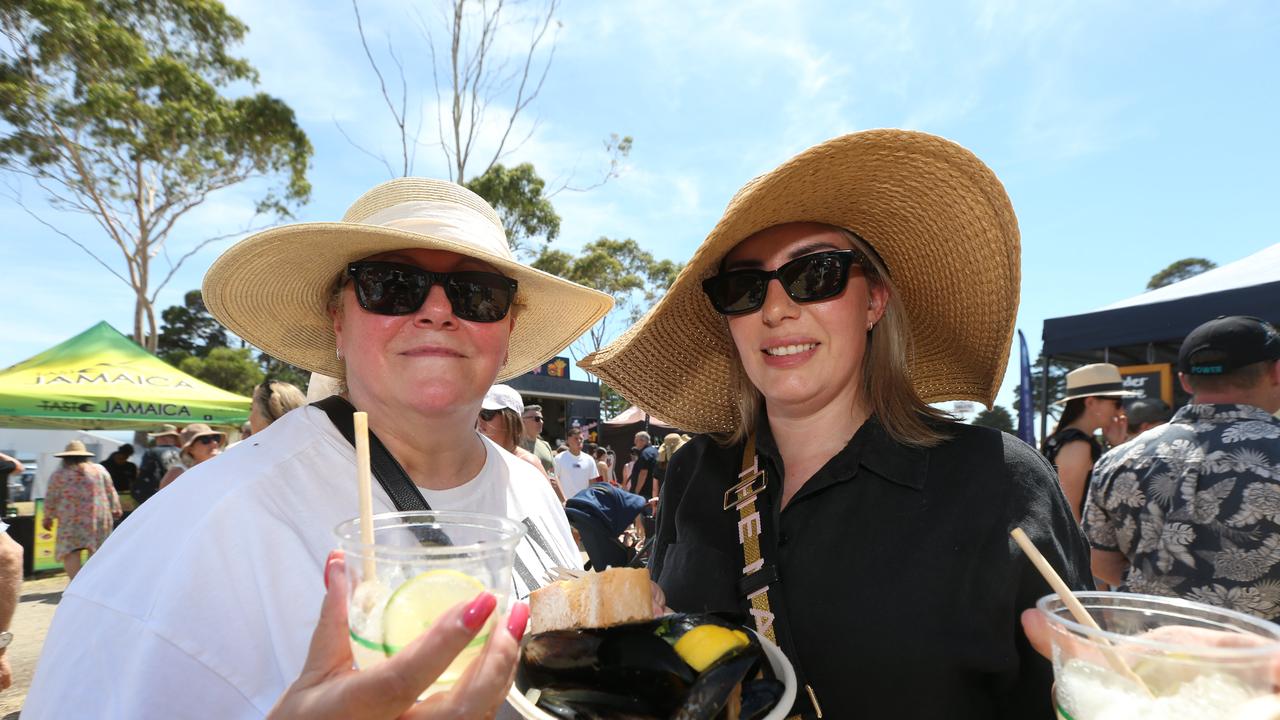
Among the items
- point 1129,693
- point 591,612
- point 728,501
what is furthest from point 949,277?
point 591,612

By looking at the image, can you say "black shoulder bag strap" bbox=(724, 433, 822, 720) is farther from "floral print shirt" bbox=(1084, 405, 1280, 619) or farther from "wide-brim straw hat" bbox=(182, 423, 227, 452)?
"wide-brim straw hat" bbox=(182, 423, 227, 452)

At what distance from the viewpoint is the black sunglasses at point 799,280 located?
77.8 inches

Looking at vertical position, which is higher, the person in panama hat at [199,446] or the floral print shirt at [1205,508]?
the person in panama hat at [199,446]

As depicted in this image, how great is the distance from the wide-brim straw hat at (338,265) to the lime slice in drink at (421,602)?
3.85 feet

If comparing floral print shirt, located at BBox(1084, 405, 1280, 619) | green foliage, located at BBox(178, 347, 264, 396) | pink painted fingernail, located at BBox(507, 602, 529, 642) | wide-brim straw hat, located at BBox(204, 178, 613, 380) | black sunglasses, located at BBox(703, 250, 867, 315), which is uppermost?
green foliage, located at BBox(178, 347, 264, 396)

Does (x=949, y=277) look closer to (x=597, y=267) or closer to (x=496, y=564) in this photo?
(x=496, y=564)

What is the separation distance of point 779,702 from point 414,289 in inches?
58.7

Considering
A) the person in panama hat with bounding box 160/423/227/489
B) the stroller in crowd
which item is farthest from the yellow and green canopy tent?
the stroller in crowd

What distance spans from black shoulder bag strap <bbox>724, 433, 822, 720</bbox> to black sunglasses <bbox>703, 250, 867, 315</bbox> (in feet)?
1.54

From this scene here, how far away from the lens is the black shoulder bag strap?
5.32ft

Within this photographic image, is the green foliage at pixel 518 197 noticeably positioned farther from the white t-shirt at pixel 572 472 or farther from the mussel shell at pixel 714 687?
the mussel shell at pixel 714 687

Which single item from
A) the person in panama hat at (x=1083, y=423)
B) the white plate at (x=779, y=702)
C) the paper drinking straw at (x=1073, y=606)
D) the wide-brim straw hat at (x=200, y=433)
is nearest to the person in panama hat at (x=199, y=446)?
the wide-brim straw hat at (x=200, y=433)

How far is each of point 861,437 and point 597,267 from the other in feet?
94.8

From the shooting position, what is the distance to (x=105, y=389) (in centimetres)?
1170
